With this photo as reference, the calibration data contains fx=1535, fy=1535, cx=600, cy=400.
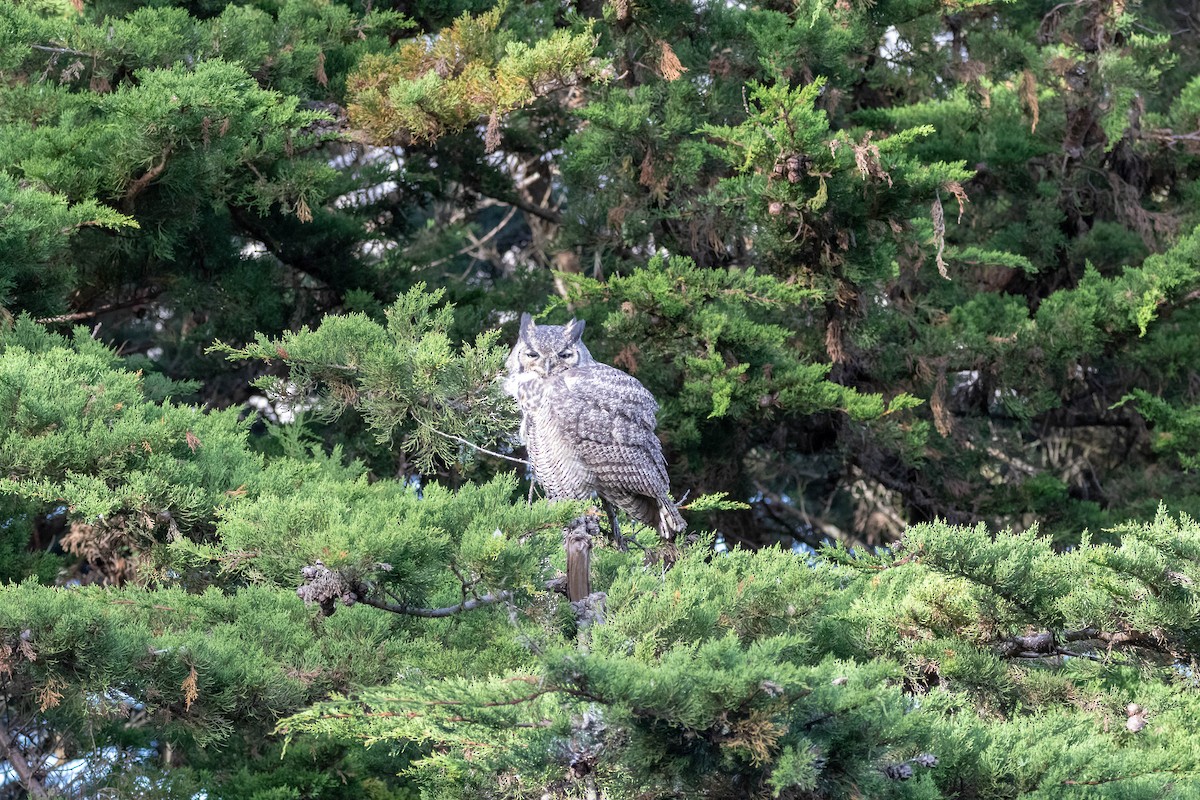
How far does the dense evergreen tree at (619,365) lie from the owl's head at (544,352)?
0.20 metres

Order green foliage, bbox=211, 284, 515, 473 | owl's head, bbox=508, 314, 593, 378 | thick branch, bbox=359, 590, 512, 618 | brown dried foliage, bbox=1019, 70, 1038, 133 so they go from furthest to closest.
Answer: brown dried foliage, bbox=1019, 70, 1038, 133, owl's head, bbox=508, 314, 593, 378, green foliage, bbox=211, 284, 515, 473, thick branch, bbox=359, 590, 512, 618

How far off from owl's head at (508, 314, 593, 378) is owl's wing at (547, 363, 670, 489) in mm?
51

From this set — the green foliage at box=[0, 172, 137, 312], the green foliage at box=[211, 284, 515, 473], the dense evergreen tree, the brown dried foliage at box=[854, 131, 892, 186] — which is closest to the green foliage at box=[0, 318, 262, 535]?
the dense evergreen tree

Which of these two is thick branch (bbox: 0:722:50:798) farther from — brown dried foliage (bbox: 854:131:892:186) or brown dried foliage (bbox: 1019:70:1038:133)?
brown dried foliage (bbox: 1019:70:1038:133)

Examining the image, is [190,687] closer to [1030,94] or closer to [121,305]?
[121,305]

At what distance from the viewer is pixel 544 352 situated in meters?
5.26

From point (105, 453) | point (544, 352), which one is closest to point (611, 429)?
point (544, 352)

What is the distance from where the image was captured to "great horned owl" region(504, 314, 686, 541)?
513cm

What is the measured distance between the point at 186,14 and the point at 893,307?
4008 millimetres

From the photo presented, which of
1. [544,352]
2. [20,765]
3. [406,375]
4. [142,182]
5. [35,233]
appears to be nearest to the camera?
[406,375]

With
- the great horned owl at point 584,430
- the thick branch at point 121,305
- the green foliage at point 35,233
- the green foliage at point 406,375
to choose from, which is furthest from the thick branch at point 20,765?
the great horned owl at point 584,430

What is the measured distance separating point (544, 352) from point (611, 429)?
1.20 ft

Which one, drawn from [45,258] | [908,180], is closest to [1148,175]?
[908,180]

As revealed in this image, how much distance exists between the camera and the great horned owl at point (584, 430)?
16.8 feet
